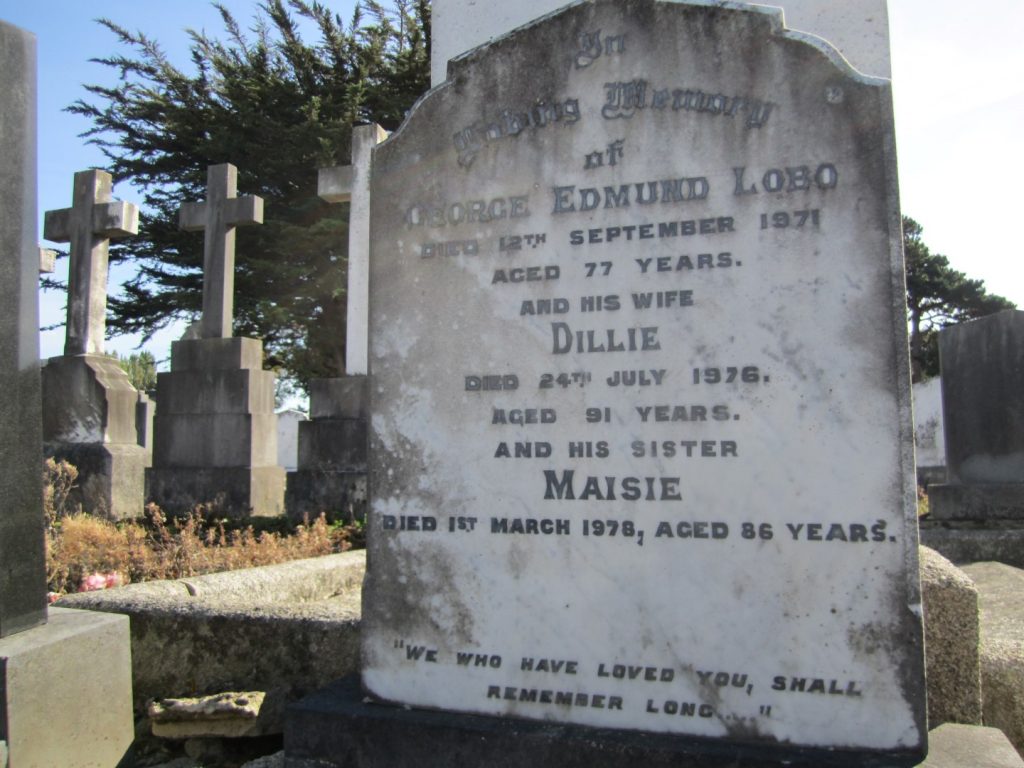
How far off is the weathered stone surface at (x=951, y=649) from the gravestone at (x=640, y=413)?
19.2 inches

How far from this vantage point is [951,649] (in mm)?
2377

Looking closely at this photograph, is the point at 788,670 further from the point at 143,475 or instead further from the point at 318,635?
the point at 143,475

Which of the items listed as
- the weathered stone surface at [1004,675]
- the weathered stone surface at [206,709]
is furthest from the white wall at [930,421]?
the weathered stone surface at [206,709]

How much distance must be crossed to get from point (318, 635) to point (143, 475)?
6.19 meters

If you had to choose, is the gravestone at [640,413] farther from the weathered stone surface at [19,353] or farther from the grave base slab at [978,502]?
the grave base slab at [978,502]

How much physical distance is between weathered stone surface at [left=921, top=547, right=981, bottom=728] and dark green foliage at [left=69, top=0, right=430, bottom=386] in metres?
15.0

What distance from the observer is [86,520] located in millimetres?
6383

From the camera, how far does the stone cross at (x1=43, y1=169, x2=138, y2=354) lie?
842 centimetres

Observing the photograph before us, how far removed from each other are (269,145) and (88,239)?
32.4 ft

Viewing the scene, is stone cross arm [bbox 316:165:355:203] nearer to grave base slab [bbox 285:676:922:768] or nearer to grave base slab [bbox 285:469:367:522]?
grave base slab [bbox 285:469:367:522]

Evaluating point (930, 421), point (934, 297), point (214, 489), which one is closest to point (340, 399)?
point (214, 489)

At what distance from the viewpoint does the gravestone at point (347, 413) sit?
7441 mm

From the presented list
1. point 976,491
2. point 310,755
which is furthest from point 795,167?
point 976,491

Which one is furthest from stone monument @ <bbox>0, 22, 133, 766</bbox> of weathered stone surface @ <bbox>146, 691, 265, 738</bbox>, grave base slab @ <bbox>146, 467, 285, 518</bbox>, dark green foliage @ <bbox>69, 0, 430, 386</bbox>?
dark green foliage @ <bbox>69, 0, 430, 386</bbox>
